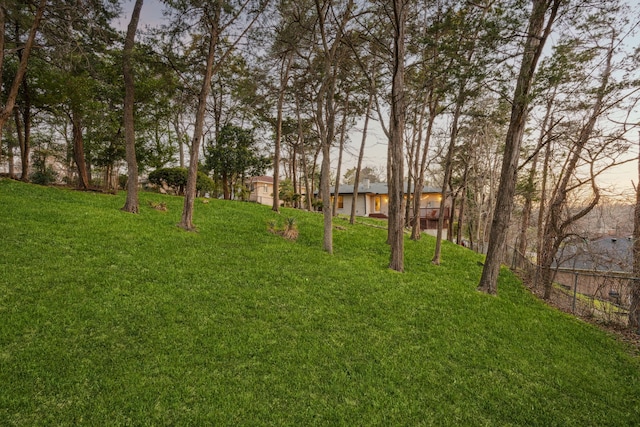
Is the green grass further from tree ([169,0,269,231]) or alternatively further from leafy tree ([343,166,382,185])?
leafy tree ([343,166,382,185])

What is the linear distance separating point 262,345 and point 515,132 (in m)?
7.92

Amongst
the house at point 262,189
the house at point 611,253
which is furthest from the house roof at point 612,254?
the house at point 262,189

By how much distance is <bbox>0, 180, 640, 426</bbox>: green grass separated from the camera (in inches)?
126

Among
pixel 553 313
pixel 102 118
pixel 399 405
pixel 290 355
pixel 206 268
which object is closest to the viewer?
pixel 399 405

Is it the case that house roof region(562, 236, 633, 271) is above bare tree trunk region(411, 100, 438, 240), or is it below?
below

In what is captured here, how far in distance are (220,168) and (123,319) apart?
19.2 metres

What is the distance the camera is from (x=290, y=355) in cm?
417

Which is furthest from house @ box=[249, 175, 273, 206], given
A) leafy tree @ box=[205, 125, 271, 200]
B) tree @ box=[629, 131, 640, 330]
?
tree @ box=[629, 131, 640, 330]

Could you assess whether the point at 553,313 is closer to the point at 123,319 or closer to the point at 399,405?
the point at 399,405

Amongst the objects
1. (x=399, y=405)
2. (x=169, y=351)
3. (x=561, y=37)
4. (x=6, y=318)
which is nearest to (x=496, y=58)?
(x=561, y=37)

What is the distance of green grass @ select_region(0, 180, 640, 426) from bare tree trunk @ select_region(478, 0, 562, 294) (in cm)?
114

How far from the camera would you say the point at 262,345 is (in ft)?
14.2

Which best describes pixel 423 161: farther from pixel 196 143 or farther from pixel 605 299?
pixel 196 143

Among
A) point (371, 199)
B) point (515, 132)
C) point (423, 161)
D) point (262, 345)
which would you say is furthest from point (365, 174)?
point (262, 345)
